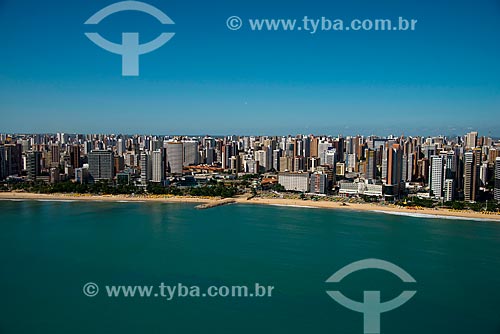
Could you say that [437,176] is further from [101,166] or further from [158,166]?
[101,166]

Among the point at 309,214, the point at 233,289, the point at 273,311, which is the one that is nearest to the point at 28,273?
the point at 233,289

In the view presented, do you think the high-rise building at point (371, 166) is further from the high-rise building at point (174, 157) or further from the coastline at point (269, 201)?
the high-rise building at point (174, 157)

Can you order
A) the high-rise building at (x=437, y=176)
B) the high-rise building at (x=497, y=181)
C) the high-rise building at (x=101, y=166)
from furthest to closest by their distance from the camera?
the high-rise building at (x=101, y=166)
the high-rise building at (x=437, y=176)
the high-rise building at (x=497, y=181)

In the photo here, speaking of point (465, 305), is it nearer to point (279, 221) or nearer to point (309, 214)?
point (279, 221)

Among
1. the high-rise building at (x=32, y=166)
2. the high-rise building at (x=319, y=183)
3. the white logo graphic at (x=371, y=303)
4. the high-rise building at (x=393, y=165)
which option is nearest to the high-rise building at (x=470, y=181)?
the high-rise building at (x=393, y=165)

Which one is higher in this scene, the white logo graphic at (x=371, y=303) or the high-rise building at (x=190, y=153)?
the high-rise building at (x=190, y=153)

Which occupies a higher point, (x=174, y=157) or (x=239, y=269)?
(x=174, y=157)

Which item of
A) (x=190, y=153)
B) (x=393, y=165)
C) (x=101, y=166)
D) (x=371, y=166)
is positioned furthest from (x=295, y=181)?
(x=190, y=153)

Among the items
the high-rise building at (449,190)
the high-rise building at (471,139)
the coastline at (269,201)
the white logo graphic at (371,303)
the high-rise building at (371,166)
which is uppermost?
the high-rise building at (471,139)
